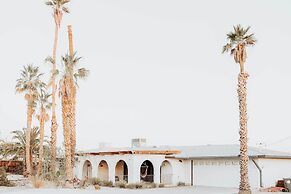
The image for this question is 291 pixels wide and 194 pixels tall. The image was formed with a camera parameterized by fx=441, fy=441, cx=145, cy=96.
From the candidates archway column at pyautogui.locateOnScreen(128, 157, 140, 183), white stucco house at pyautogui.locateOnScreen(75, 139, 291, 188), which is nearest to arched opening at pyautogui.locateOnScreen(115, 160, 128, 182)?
white stucco house at pyautogui.locateOnScreen(75, 139, 291, 188)

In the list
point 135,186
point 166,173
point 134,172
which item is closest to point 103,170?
point 166,173

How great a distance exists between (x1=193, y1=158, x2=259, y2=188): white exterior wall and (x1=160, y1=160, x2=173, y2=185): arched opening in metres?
2.33

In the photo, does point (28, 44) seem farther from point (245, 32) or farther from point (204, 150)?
point (245, 32)

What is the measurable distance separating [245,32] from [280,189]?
1230 cm

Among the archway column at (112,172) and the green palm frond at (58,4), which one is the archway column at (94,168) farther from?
the green palm frond at (58,4)

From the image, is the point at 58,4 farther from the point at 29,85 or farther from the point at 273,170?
the point at 273,170

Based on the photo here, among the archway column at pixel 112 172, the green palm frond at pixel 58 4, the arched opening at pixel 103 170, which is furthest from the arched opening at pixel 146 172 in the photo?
the green palm frond at pixel 58 4

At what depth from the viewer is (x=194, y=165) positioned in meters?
40.2

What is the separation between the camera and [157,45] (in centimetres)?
4275

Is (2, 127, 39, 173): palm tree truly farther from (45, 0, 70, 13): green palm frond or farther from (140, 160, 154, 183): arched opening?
(45, 0, 70, 13): green palm frond

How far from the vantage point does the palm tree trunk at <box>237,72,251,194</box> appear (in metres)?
29.0

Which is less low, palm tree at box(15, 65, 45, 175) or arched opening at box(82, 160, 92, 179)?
palm tree at box(15, 65, 45, 175)

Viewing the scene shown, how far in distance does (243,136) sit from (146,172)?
16403 millimetres

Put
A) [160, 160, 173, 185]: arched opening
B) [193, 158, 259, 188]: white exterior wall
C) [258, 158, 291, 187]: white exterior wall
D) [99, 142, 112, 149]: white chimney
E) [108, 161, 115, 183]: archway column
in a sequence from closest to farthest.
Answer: [258, 158, 291, 187]: white exterior wall
[193, 158, 259, 188]: white exterior wall
[160, 160, 173, 185]: arched opening
[108, 161, 115, 183]: archway column
[99, 142, 112, 149]: white chimney
